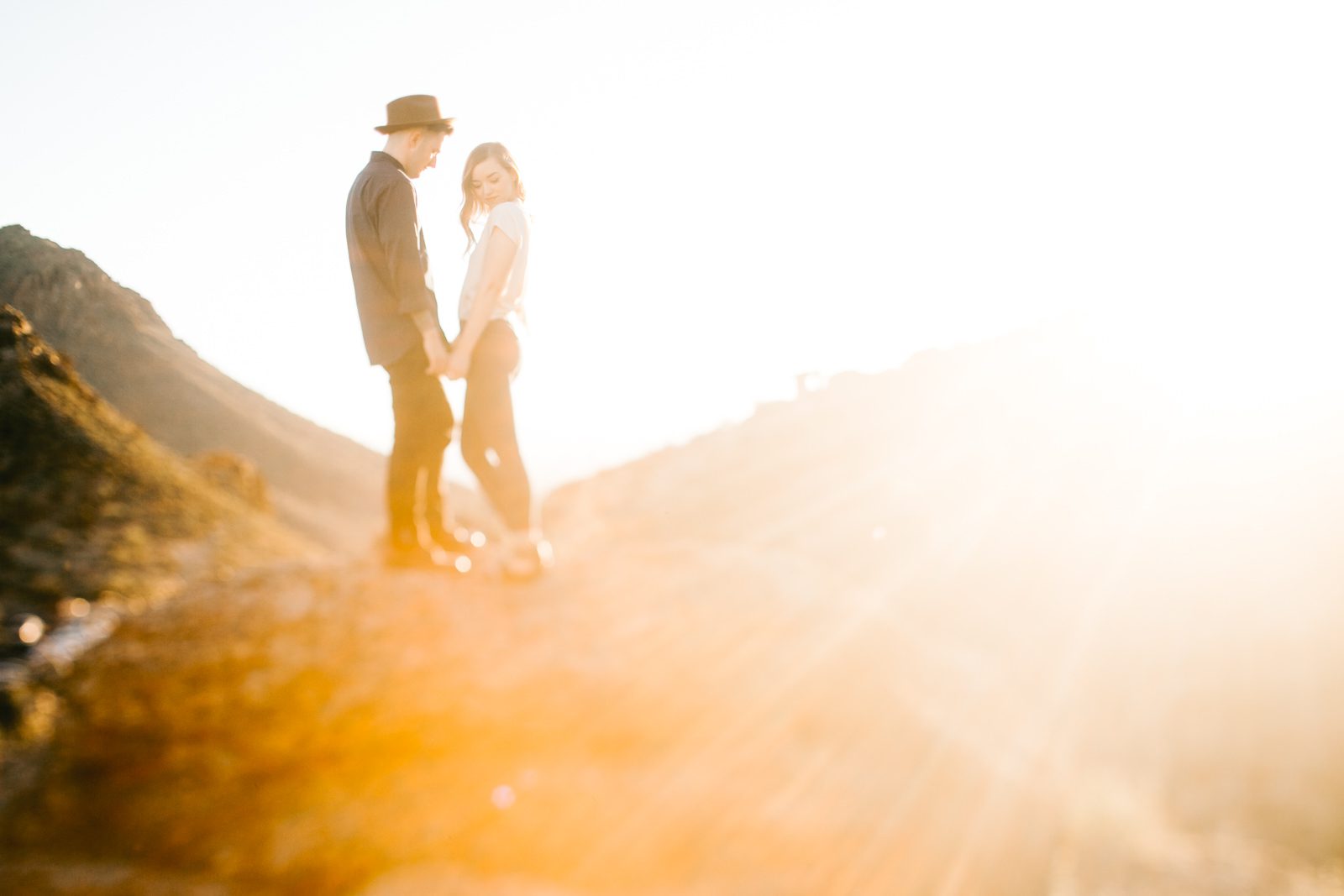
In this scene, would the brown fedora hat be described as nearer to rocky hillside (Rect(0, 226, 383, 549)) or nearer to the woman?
the woman

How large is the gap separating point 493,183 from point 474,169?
0.46 feet

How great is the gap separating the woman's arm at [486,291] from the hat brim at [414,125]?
66 centimetres

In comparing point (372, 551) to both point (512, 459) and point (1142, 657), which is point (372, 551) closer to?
point (512, 459)

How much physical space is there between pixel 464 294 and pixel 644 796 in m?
2.67

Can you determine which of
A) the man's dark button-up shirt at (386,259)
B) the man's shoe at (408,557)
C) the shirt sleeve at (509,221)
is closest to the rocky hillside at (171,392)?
the man's shoe at (408,557)

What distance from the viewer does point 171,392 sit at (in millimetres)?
15922

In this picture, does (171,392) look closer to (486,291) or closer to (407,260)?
(407,260)

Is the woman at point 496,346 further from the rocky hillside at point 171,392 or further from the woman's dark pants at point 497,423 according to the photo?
the rocky hillside at point 171,392

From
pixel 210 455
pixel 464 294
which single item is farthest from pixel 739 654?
pixel 210 455

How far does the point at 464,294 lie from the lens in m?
4.27

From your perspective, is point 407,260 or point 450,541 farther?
point 450,541

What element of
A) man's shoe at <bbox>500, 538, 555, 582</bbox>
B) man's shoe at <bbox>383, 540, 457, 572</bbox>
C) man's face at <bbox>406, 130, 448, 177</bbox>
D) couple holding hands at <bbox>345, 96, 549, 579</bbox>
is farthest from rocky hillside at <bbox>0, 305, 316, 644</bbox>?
man's face at <bbox>406, 130, 448, 177</bbox>

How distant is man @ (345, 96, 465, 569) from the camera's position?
4.04 meters

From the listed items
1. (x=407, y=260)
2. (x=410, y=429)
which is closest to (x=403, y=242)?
(x=407, y=260)
